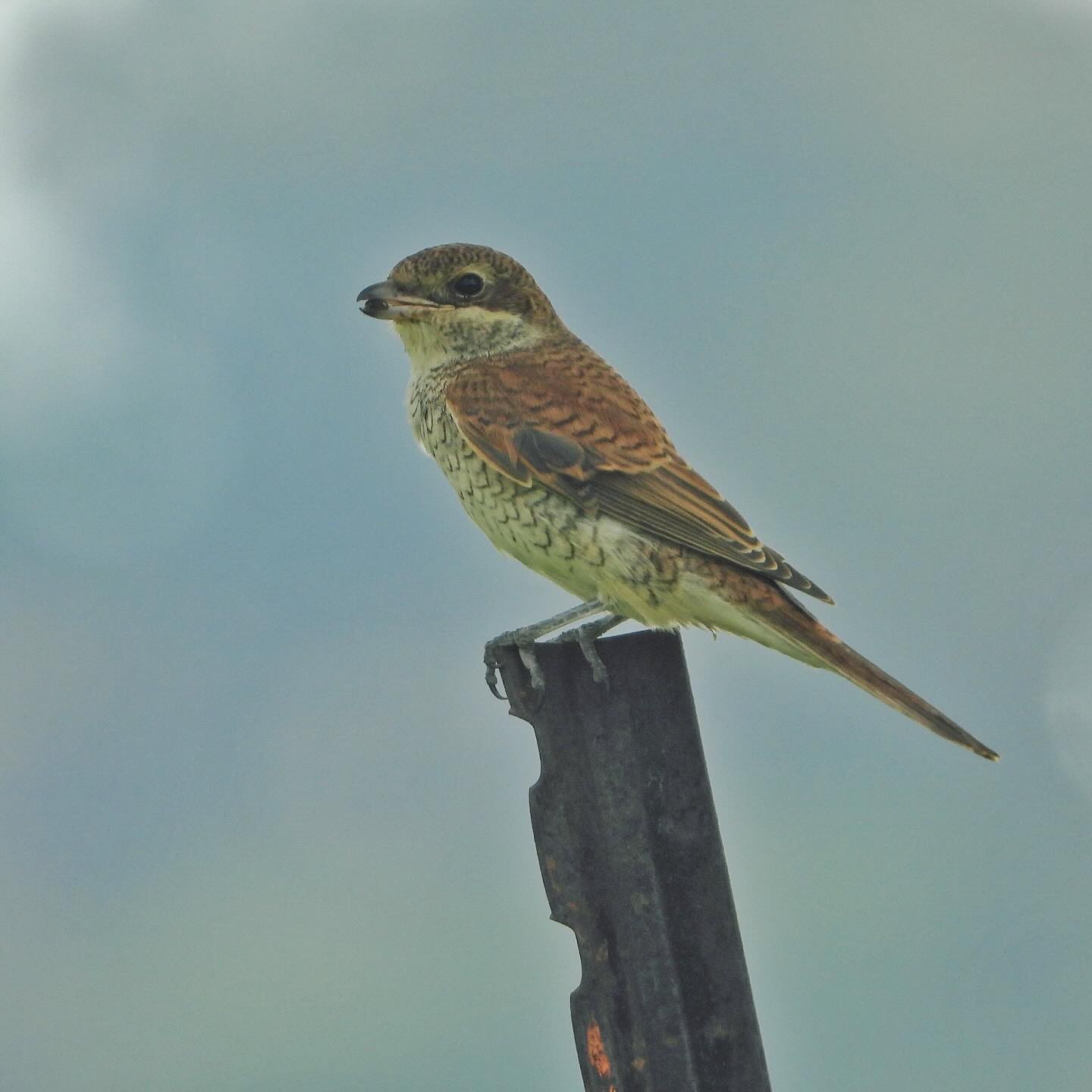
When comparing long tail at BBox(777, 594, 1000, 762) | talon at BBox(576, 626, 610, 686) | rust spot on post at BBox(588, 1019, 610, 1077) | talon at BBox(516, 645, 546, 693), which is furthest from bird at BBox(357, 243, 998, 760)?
rust spot on post at BBox(588, 1019, 610, 1077)

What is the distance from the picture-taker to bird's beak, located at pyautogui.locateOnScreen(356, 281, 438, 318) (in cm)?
480

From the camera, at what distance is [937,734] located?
3635mm

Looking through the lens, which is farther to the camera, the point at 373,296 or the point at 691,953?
the point at 373,296

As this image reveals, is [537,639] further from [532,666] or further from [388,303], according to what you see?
[388,303]

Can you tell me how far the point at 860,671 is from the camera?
3850 millimetres

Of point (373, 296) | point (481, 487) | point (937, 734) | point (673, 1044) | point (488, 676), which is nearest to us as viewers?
point (673, 1044)

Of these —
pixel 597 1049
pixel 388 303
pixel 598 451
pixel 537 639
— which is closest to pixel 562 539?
pixel 598 451

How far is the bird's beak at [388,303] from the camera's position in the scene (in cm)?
480

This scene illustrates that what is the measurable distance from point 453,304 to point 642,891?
2.41 meters

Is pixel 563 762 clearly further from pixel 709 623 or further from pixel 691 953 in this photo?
pixel 709 623

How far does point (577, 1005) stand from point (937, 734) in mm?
1123

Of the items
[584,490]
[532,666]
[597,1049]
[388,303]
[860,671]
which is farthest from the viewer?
[388,303]

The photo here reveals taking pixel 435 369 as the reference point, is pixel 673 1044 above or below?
below

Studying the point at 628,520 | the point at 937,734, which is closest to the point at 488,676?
the point at 628,520
